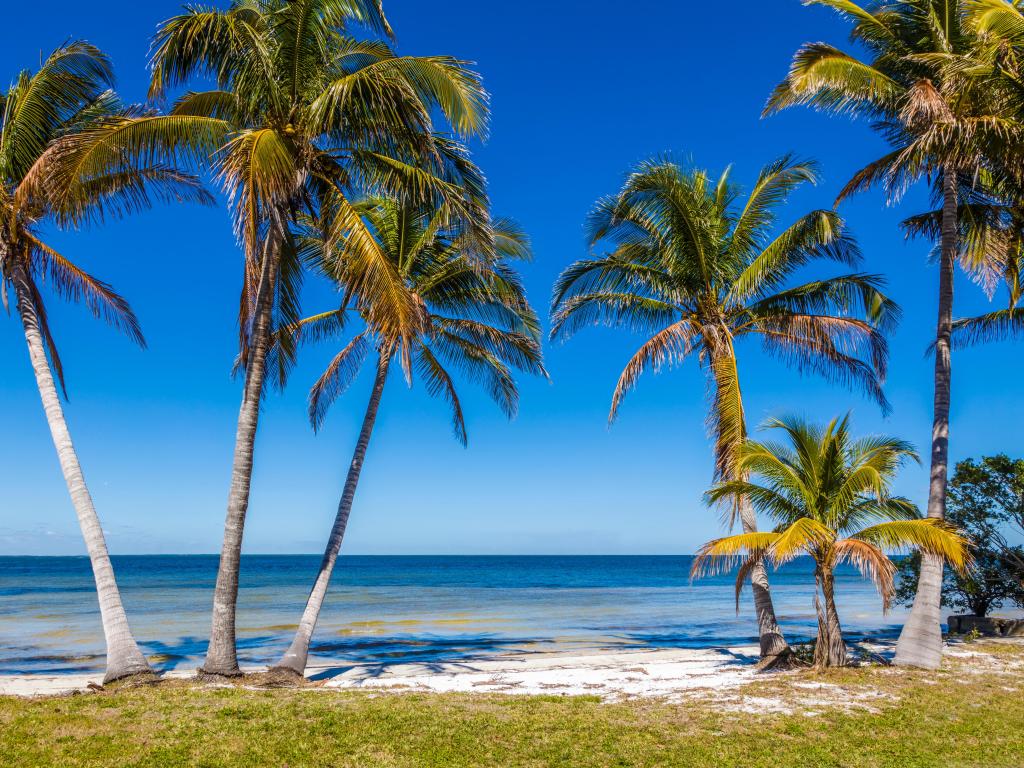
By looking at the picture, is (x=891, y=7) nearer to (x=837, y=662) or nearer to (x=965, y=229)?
(x=965, y=229)

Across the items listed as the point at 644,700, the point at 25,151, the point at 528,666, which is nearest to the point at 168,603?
the point at 528,666

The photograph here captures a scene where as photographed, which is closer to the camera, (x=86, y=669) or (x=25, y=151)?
(x=25, y=151)

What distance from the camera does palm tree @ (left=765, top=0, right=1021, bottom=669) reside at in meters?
10.1

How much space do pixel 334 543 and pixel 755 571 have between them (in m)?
6.85

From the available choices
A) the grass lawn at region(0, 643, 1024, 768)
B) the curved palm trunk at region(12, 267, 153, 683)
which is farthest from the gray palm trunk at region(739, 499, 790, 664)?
the curved palm trunk at region(12, 267, 153, 683)

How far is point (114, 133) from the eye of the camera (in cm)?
858

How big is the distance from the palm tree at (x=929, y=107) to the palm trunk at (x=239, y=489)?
8.35 metres

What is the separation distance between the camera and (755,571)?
1172 centimetres

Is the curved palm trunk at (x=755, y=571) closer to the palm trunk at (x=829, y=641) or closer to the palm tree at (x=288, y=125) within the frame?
the palm trunk at (x=829, y=641)

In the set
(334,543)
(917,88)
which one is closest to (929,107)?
(917,88)

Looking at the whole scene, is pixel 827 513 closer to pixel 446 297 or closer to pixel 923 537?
pixel 923 537

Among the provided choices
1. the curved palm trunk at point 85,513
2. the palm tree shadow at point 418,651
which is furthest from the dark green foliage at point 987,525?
the curved palm trunk at point 85,513

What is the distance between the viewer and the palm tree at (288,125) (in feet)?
29.7

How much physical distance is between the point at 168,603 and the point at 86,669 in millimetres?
18789
